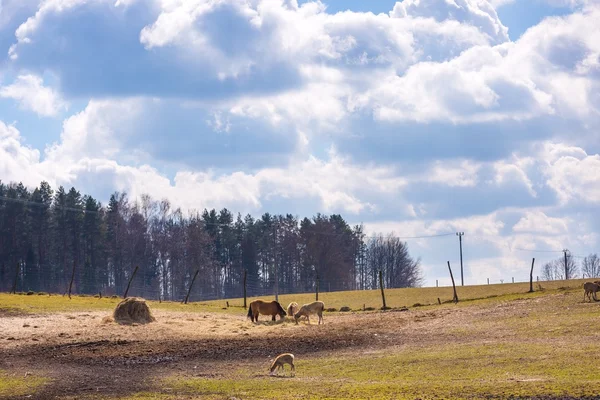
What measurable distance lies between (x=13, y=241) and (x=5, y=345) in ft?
273

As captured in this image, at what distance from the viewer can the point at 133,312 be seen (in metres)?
44.6

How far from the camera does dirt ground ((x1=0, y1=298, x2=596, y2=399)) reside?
2754cm

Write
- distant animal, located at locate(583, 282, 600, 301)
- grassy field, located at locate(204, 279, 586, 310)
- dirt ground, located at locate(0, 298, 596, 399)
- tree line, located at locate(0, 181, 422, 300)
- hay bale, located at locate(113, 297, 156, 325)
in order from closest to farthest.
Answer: dirt ground, located at locate(0, 298, 596, 399) → distant animal, located at locate(583, 282, 600, 301) → hay bale, located at locate(113, 297, 156, 325) → grassy field, located at locate(204, 279, 586, 310) → tree line, located at locate(0, 181, 422, 300)

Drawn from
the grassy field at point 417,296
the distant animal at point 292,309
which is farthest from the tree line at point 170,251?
the distant animal at point 292,309

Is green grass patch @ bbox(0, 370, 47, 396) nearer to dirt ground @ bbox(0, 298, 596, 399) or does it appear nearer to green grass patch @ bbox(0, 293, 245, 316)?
dirt ground @ bbox(0, 298, 596, 399)

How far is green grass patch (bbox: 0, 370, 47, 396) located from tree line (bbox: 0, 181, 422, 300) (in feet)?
268

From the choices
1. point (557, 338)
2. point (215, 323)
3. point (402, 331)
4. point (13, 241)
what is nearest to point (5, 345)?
point (215, 323)

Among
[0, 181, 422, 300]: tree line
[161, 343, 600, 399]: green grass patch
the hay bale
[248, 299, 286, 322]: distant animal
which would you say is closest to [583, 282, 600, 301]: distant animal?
[161, 343, 600, 399]: green grass patch

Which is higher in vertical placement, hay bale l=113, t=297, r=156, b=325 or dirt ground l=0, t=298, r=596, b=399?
hay bale l=113, t=297, r=156, b=325

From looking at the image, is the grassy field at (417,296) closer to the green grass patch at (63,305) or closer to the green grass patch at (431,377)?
the green grass patch at (63,305)

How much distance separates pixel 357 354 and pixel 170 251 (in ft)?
337

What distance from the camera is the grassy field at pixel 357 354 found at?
2117 cm

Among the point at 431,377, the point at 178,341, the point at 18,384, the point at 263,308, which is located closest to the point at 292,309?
the point at 263,308

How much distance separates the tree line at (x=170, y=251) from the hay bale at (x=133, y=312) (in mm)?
64521
